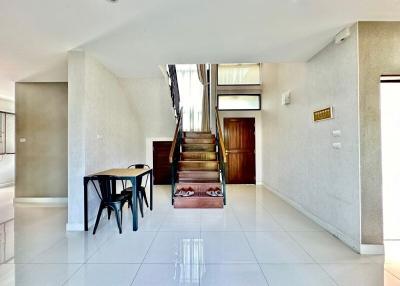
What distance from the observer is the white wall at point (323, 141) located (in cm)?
290

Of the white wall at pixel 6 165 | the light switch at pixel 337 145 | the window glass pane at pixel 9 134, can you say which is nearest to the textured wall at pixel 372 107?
the light switch at pixel 337 145

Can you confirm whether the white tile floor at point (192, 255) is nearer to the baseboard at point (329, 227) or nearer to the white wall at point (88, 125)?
the baseboard at point (329, 227)

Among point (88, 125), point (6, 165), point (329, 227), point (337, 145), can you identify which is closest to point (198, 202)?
point (329, 227)

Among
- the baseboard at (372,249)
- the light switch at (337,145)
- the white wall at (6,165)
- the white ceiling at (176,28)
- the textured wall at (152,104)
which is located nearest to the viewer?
the white ceiling at (176,28)

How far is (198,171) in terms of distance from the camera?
18.5ft

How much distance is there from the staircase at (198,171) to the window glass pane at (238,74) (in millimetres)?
2134

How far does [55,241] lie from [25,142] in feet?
10.7

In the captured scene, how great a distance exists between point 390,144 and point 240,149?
4.70 metres

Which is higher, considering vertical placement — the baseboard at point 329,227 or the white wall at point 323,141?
the white wall at point 323,141

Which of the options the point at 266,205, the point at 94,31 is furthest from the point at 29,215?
the point at 266,205

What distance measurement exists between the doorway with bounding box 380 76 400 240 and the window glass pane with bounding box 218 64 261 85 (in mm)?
5071

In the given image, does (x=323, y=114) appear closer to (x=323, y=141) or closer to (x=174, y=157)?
(x=323, y=141)

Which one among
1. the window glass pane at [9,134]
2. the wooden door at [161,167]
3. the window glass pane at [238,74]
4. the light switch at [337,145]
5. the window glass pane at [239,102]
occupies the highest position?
the window glass pane at [238,74]

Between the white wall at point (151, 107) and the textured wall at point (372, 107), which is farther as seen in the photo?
the white wall at point (151, 107)
